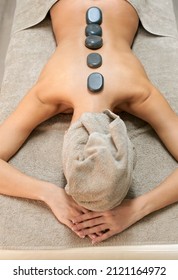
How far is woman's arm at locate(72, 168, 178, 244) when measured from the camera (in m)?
1.19

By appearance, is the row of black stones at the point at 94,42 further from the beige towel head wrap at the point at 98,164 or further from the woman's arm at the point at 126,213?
the woman's arm at the point at 126,213

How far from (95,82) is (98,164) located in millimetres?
378

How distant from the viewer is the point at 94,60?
4.39 ft

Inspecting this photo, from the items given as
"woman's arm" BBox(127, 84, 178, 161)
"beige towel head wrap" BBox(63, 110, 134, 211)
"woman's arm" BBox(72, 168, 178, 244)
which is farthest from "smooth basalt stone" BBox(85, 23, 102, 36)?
"woman's arm" BBox(72, 168, 178, 244)

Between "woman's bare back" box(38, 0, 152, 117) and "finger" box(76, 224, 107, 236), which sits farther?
"woman's bare back" box(38, 0, 152, 117)

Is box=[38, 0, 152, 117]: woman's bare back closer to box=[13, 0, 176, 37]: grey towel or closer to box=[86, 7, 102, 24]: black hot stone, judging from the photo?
box=[86, 7, 102, 24]: black hot stone

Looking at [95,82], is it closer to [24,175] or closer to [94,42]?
[94,42]

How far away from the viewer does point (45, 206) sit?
50.4 inches

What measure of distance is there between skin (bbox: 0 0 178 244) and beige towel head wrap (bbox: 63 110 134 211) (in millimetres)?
171

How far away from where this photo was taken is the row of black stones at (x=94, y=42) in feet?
4.21

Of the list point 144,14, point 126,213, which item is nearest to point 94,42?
point 144,14

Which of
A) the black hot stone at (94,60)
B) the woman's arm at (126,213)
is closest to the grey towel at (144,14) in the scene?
the black hot stone at (94,60)

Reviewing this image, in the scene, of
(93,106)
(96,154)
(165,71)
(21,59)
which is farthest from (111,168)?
(21,59)
